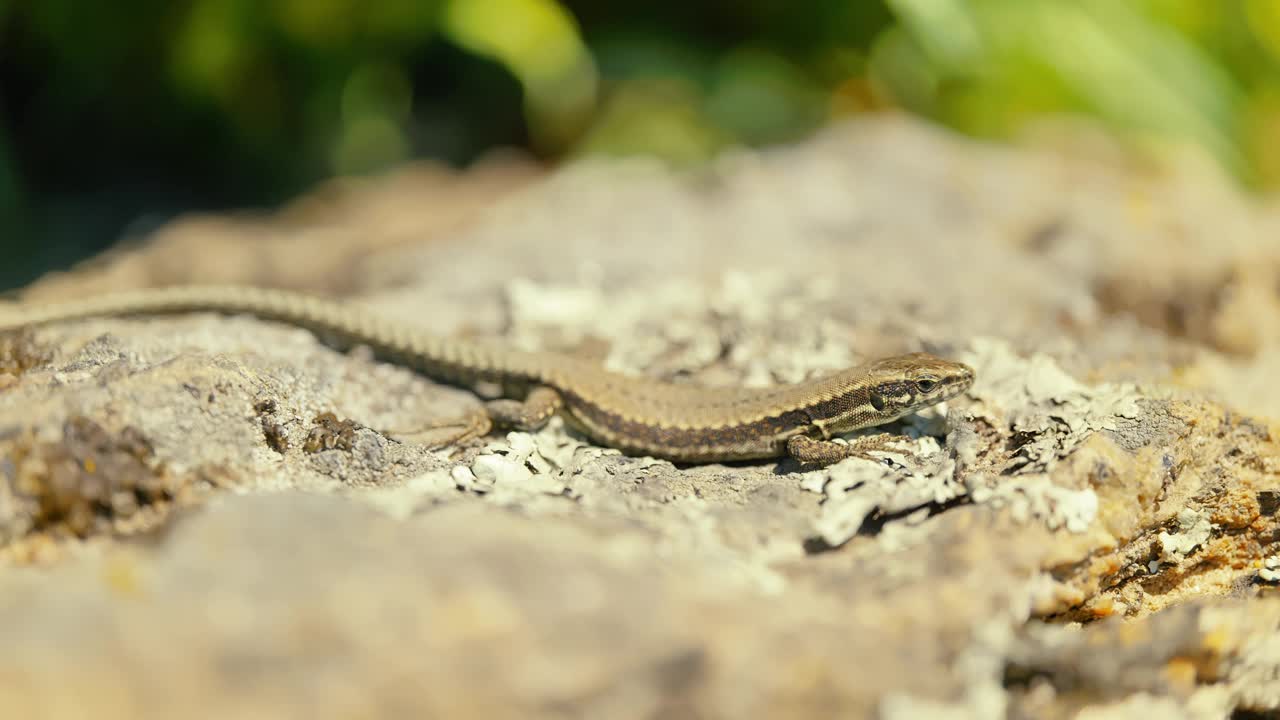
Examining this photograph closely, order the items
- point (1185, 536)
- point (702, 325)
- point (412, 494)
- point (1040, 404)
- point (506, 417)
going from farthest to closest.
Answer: point (702, 325) → point (506, 417) → point (1040, 404) → point (1185, 536) → point (412, 494)

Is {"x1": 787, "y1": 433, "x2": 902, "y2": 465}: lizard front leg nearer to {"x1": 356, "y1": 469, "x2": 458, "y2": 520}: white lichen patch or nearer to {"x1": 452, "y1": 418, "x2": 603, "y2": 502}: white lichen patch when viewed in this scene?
{"x1": 452, "y1": 418, "x2": 603, "y2": 502}: white lichen patch

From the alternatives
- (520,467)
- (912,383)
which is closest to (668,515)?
(520,467)

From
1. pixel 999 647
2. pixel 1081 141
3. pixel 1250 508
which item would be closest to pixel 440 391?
pixel 999 647

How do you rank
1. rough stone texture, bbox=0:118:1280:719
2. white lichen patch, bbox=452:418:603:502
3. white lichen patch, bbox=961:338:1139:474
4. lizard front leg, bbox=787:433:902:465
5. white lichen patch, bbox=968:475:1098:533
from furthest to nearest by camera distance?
lizard front leg, bbox=787:433:902:465 < white lichen patch, bbox=961:338:1139:474 < white lichen patch, bbox=452:418:603:502 < white lichen patch, bbox=968:475:1098:533 < rough stone texture, bbox=0:118:1280:719

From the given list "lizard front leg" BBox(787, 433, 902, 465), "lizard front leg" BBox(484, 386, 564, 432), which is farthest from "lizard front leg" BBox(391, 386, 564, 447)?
"lizard front leg" BBox(787, 433, 902, 465)

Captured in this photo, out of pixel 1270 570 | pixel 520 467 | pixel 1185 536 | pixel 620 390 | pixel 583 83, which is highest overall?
pixel 583 83

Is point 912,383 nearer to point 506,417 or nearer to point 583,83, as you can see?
point 506,417

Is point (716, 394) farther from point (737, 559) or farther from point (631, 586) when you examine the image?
point (631, 586)

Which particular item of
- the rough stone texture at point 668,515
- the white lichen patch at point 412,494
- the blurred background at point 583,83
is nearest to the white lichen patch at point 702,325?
the rough stone texture at point 668,515
